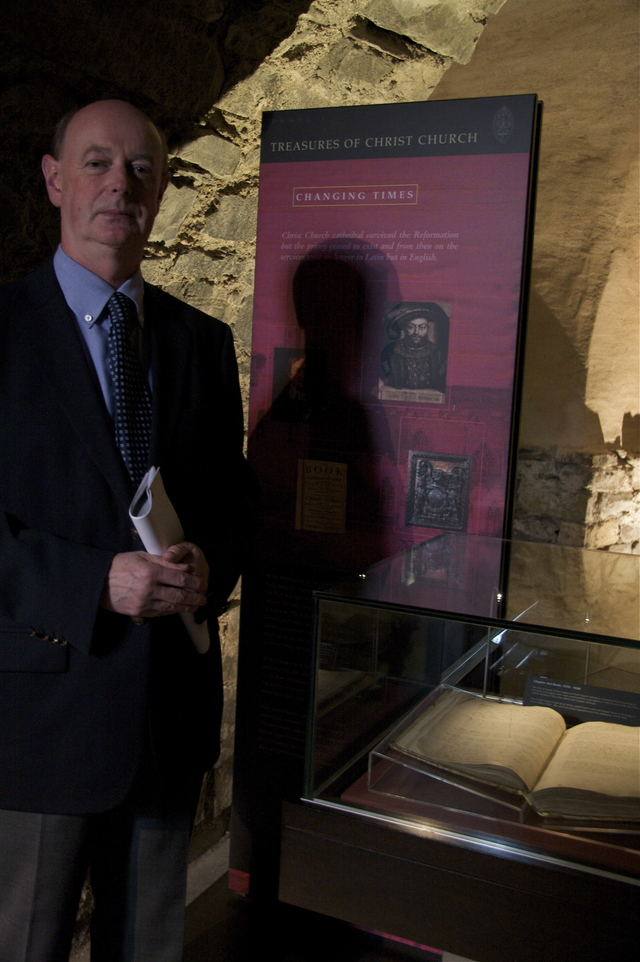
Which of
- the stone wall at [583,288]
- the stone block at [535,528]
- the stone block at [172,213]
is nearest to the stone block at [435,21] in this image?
the stone wall at [583,288]

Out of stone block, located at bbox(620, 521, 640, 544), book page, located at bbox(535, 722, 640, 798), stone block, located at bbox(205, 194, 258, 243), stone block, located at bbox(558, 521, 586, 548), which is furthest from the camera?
stone block, located at bbox(620, 521, 640, 544)

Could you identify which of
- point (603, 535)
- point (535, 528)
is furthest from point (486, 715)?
point (603, 535)

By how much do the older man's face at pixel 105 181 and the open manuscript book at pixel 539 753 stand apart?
1069 mm

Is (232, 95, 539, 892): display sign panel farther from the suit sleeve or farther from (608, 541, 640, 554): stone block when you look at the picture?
(608, 541, 640, 554): stone block

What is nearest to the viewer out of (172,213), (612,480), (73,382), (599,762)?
(599,762)

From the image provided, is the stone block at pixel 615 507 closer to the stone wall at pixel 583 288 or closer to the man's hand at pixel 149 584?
the stone wall at pixel 583 288

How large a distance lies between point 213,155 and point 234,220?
0.74 ft

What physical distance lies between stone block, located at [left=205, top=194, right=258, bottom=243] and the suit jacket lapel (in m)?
1.22

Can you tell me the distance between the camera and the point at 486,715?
131 centimetres

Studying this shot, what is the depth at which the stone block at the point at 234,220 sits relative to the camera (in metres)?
2.61

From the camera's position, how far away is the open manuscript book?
1146 millimetres

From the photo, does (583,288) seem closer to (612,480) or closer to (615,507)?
(612,480)

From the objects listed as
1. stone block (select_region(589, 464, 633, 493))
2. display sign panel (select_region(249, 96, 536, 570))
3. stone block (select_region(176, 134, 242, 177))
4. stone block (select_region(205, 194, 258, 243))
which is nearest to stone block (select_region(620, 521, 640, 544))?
stone block (select_region(589, 464, 633, 493))

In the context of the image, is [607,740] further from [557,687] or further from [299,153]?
[299,153]
